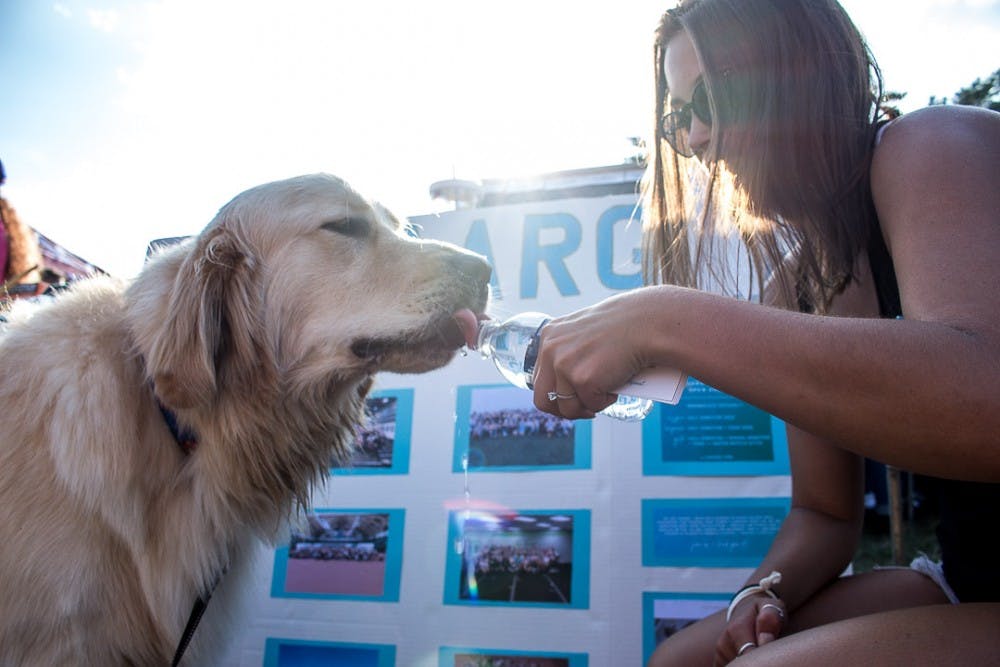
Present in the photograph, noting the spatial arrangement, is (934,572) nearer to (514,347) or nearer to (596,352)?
(596,352)

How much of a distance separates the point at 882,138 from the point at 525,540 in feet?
6.05

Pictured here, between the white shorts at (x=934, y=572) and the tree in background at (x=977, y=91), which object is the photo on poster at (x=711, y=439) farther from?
the tree in background at (x=977, y=91)

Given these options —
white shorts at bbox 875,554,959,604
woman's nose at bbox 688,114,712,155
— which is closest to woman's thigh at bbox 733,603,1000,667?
white shorts at bbox 875,554,959,604

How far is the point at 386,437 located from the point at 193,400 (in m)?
1.13

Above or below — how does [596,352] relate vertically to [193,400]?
above

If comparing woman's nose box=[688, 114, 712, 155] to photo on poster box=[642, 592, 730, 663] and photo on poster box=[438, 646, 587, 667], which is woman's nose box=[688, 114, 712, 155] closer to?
photo on poster box=[642, 592, 730, 663]

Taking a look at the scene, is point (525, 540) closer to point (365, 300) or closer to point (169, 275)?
point (365, 300)

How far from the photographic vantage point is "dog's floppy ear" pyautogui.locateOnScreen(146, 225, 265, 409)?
1.83 m

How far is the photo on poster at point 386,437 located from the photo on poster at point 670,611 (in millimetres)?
1062

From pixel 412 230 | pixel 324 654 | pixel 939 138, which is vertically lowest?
pixel 324 654

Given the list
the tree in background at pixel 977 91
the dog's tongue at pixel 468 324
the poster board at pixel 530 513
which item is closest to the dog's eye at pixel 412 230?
the poster board at pixel 530 513

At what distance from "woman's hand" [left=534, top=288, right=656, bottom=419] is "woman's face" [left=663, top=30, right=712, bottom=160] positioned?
73 centimetres

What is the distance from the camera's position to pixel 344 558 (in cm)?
280

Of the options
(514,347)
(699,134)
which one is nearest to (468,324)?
(514,347)
